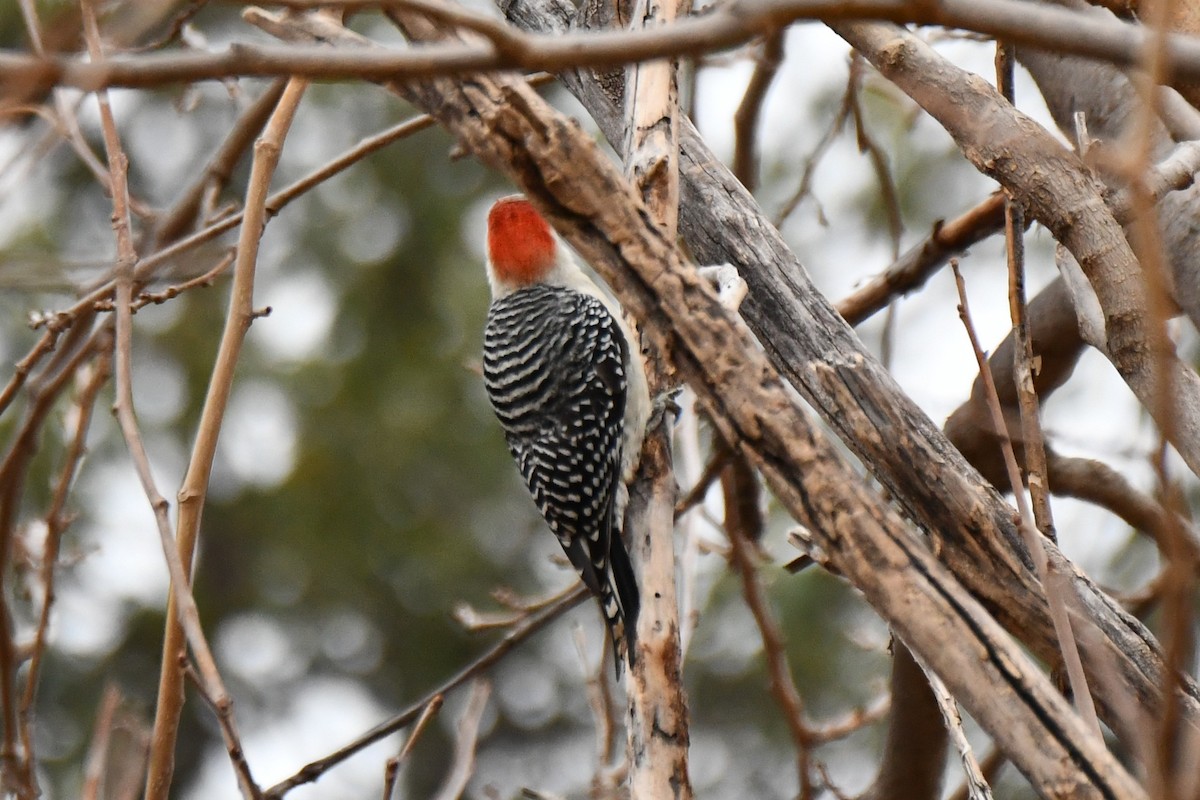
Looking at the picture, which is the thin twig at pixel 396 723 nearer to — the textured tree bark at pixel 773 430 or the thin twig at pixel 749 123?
the textured tree bark at pixel 773 430

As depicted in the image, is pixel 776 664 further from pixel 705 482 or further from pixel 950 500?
pixel 950 500

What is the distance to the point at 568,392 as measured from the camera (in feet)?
15.7

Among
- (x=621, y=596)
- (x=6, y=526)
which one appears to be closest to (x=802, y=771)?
(x=621, y=596)

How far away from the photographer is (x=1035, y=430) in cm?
198

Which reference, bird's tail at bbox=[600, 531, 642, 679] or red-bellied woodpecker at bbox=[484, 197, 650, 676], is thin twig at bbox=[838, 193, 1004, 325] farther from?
bird's tail at bbox=[600, 531, 642, 679]

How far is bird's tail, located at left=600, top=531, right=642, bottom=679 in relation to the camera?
363cm

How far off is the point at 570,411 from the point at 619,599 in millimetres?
1079

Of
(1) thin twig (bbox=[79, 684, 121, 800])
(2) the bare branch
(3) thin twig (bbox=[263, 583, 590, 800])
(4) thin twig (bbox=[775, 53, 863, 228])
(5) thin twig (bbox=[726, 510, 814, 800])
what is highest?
(4) thin twig (bbox=[775, 53, 863, 228])

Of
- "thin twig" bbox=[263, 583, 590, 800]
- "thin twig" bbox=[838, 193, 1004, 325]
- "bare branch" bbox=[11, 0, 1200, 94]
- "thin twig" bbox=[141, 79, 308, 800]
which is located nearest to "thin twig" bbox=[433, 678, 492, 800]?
"thin twig" bbox=[263, 583, 590, 800]

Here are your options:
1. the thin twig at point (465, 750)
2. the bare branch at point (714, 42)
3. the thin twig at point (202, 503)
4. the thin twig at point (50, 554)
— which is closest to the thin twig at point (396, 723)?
the thin twig at point (465, 750)

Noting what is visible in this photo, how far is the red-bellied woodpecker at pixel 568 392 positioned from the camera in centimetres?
414

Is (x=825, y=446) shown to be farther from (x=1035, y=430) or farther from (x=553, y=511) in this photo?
(x=553, y=511)

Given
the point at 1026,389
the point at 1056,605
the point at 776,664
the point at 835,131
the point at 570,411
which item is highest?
the point at 835,131

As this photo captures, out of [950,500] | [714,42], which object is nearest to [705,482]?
[950,500]
